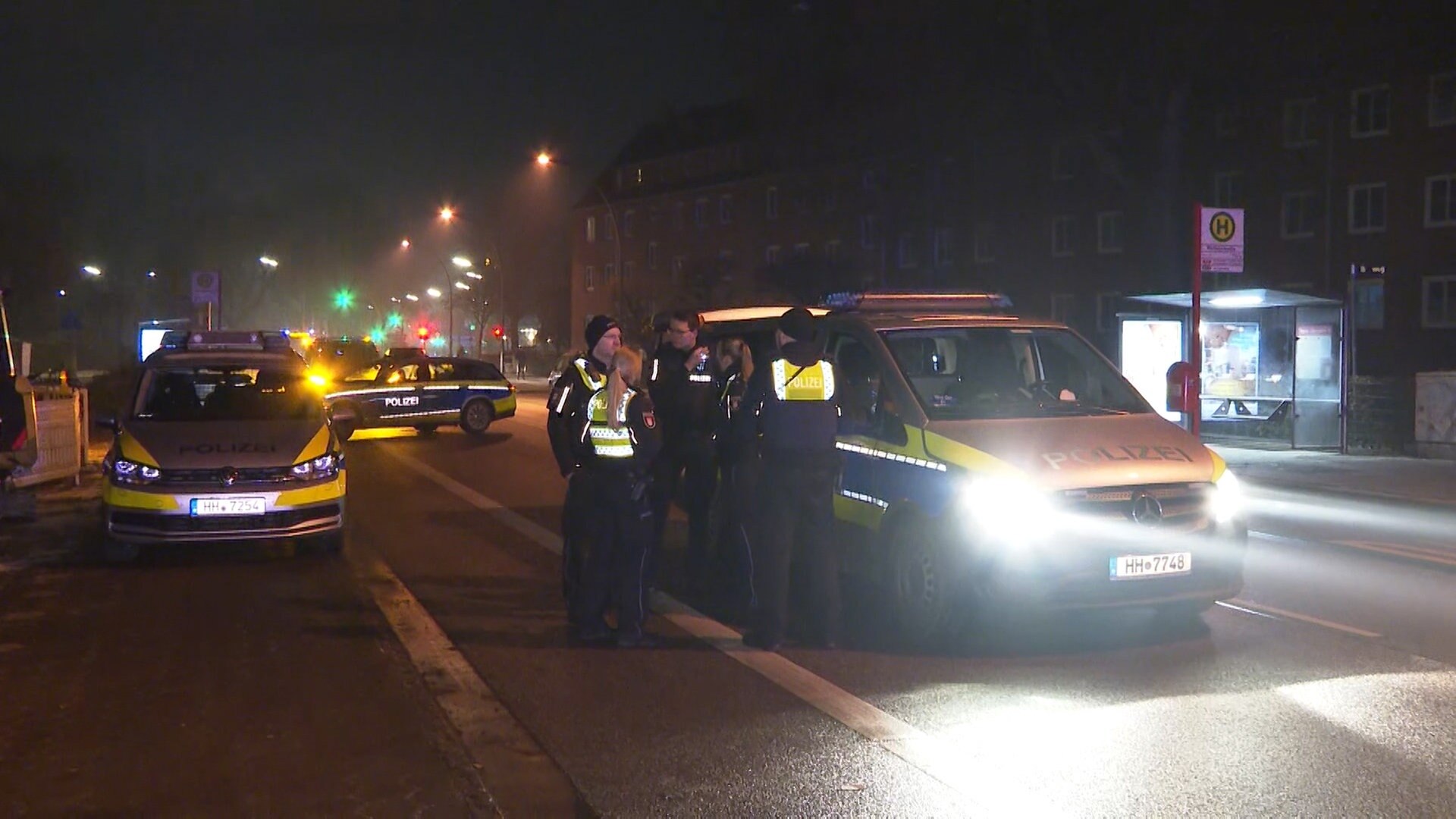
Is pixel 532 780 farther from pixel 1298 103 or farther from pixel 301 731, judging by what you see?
pixel 1298 103

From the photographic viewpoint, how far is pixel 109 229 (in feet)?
181

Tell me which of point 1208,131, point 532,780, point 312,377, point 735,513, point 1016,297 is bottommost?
point 532,780

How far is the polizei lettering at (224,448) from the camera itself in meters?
10.6

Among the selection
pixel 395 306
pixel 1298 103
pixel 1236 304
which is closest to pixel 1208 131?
pixel 1298 103

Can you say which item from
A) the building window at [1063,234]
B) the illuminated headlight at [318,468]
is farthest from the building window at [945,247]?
the illuminated headlight at [318,468]

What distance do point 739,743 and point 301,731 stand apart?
2010 millimetres

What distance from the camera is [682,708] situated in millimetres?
6559

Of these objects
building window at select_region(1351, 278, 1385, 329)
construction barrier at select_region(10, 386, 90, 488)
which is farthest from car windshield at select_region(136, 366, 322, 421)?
building window at select_region(1351, 278, 1385, 329)

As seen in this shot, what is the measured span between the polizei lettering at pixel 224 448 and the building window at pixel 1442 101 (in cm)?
4005

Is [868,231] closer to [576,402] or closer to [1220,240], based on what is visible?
[1220,240]

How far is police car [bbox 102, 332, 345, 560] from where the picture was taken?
34.3 ft

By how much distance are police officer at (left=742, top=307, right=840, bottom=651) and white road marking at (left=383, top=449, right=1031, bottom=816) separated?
37cm

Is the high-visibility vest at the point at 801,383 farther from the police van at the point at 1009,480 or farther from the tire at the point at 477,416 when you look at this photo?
the tire at the point at 477,416

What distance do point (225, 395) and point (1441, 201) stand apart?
40.2m
